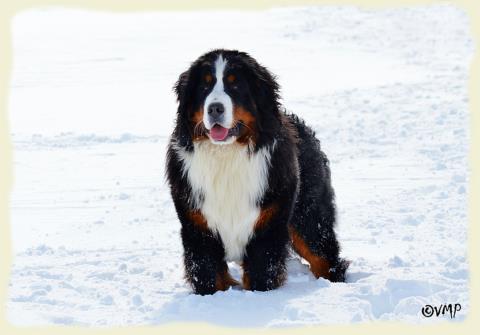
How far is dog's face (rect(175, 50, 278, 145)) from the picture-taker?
17.1ft

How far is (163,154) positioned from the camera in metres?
11.8

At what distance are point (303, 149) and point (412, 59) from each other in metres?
13.7

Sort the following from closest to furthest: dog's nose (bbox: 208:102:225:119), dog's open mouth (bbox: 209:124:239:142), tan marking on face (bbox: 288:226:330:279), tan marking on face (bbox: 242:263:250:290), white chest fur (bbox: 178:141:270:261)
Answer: dog's nose (bbox: 208:102:225:119), dog's open mouth (bbox: 209:124:239:142), white chest fur (bbox: 178:141:270:261), tan marking on face (bbox: 242:263:250:290), tan marking on face (bbox: 288:226:330:279)

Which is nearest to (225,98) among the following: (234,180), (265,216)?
(234,180)

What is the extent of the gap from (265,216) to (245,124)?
0.68 metres

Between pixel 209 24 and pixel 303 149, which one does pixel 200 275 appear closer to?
pixel 303 149

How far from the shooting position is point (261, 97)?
5633mm

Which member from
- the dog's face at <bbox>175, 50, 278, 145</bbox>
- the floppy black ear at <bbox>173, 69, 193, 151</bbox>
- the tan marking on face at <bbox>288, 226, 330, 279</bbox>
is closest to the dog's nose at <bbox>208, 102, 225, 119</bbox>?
the dog's face at <bbox>175, 50, 278, 145</bbox>

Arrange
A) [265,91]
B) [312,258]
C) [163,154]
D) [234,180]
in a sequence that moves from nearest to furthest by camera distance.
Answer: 1. [234,180]
2. [265,91]
3. [312,258]
4. [163,154]

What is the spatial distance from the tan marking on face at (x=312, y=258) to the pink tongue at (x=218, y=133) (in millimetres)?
1404

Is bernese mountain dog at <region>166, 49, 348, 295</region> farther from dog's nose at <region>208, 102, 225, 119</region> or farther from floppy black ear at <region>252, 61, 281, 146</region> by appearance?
dog's nose at <region>208, 102, 225, 119</region>

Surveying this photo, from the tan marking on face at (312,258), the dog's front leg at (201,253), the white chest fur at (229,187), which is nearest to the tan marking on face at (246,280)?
the dog's front leg at (201,253)

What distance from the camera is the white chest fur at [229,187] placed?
555 centimetres

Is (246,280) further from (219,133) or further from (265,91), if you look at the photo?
(265,91)
